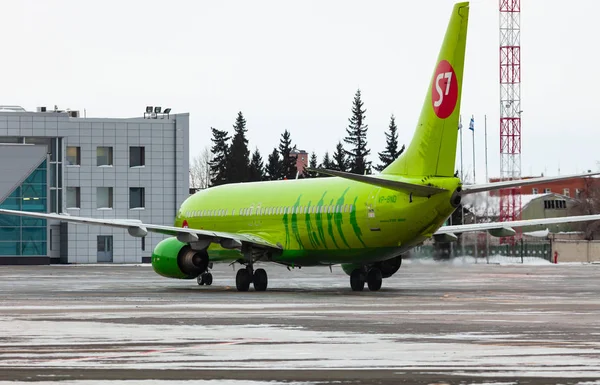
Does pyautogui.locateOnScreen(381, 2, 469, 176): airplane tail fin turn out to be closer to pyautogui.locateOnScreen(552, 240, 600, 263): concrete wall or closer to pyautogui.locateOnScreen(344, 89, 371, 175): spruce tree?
pyautogui.locateOnScreen(552, 240, 600, 263): concrete wall

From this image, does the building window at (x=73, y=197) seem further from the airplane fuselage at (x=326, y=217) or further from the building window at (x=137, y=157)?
the airplane fuselage at (x=326, y=217)

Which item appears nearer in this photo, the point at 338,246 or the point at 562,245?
the point at 338,246

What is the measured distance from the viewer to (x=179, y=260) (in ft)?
126

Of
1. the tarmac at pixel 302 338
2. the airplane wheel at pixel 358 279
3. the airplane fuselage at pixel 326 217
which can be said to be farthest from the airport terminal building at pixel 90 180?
the airplane wheel at pixel 358 279

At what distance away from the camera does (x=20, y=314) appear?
2494cm

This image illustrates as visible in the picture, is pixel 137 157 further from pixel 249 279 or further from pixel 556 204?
pixel 556 204

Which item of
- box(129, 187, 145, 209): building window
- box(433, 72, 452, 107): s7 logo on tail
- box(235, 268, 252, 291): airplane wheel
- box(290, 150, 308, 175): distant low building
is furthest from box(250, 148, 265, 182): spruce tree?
box(433, 72, 452, 107): s7 logo on tail

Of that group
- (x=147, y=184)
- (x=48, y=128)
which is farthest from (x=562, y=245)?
(x=48, y=128)

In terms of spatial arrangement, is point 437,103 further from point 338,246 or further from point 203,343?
point 203,343

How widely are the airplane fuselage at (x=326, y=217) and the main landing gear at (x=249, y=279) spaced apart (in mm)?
1037

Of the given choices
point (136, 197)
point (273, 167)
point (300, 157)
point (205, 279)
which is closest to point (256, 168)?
point (273, 167)

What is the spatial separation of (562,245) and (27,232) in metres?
36.6

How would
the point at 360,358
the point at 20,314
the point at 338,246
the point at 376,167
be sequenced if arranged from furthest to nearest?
the point at 376,167 → the point at 338,246 → the point at 20,314 → the point at 360,358

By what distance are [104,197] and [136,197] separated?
2325 millimetres
